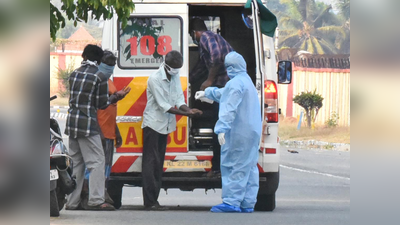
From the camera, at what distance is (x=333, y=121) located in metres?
33.0

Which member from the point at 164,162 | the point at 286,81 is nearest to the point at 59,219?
the point at 164,162

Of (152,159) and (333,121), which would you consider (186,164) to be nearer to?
(152,159)

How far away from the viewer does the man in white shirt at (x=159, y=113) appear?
30.1 feet

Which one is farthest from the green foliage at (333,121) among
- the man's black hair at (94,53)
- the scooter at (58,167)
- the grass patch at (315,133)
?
the scooter at (58,167)

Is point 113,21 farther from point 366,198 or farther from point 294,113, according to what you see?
point 294,113

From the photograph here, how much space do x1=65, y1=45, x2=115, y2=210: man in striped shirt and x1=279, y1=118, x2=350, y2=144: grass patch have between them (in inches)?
811

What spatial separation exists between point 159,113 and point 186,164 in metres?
0.62

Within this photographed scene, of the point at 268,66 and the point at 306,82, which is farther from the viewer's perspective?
the point at 306,82

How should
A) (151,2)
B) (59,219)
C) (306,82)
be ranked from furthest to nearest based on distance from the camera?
(306,82)
(151,2)
(59,219)

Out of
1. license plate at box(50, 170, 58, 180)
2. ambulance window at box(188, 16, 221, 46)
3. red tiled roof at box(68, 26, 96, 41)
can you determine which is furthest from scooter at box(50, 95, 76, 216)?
red tiled roof at box(68, 26, 96, 41)

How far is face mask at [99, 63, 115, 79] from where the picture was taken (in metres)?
9.20

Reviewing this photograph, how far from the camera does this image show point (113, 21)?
9.29 m

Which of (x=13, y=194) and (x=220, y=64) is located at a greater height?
(x=220, y=64)

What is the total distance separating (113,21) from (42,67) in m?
5.25
